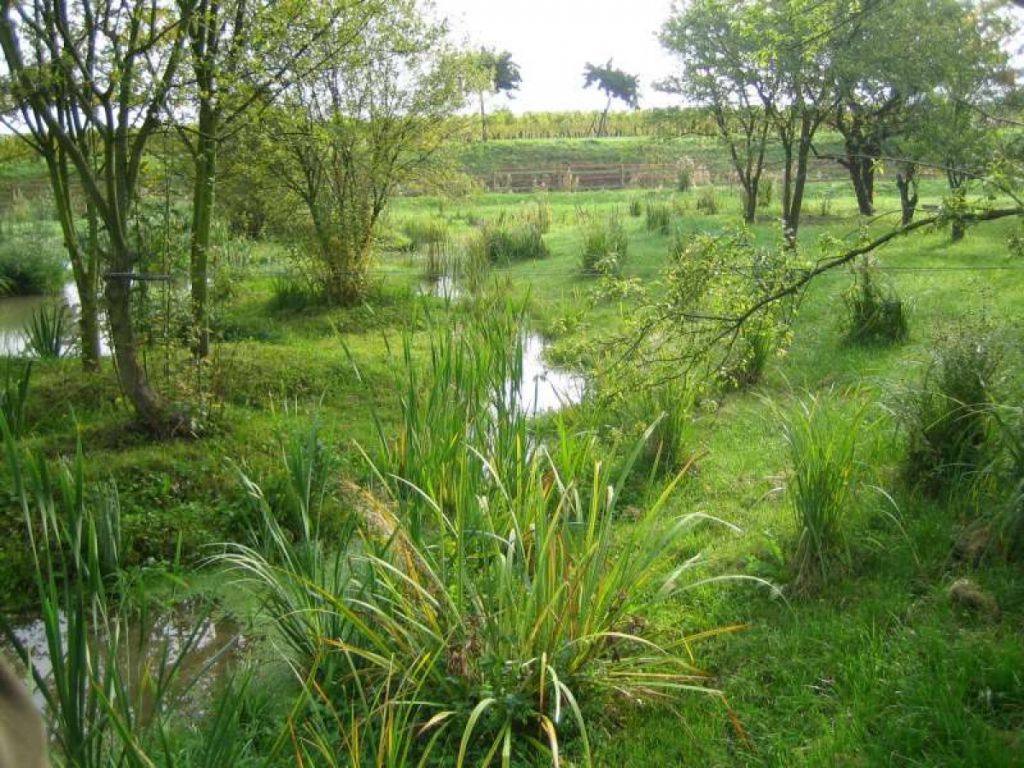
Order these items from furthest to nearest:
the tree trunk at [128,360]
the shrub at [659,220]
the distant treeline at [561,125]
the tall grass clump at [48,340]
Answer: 1. the distant treeline at [561,125]
2. the shrub at [659,220]
3. the tall grass clump at [48,340]
4. the tree trunk at [128,360]

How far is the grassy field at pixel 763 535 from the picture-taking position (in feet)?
10.2

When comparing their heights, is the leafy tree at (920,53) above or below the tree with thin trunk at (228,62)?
above

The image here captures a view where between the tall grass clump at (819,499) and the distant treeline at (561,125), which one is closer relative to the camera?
the tall grass clump at (819,499)

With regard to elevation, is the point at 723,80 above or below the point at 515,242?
above

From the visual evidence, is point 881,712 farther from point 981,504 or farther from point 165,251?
point 165,251

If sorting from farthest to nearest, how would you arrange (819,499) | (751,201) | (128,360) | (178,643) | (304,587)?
(751,201) < (128,360) < (178,643) < (819,499) < (304,587)

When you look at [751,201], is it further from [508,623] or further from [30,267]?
[508,623]

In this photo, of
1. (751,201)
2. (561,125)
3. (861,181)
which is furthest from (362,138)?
(561,125)

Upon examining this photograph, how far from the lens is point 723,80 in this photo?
634 inches

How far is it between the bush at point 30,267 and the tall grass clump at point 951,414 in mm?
13113

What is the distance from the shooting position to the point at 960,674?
3.11 metres

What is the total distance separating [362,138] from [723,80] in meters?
7.41

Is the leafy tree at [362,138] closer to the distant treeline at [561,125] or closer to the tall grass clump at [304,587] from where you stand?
the tall grass clump at [304,587]

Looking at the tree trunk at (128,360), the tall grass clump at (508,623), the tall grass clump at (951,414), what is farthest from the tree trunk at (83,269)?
Answer: the tall grass clump at (951,414)
